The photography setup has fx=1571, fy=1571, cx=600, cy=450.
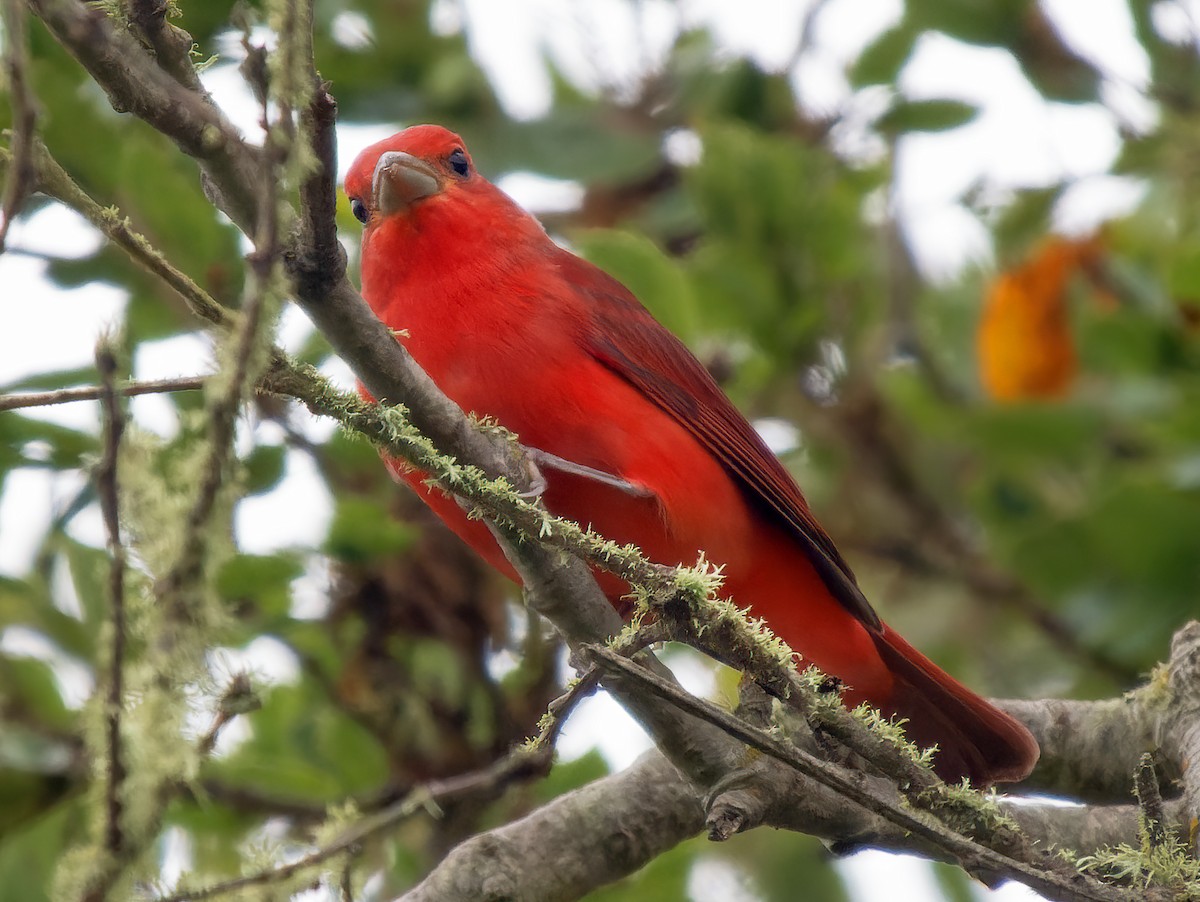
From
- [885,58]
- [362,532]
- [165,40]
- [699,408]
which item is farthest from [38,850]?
[885,58]

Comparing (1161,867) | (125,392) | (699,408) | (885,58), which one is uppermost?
(885,58)

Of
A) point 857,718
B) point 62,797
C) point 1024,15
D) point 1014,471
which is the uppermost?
point 1024,15

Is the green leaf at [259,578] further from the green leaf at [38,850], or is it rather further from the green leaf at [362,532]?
the green leaf at [38,850]

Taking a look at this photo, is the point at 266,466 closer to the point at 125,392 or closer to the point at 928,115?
the point at 125,392

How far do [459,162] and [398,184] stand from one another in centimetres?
29

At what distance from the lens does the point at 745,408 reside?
18.5 ft

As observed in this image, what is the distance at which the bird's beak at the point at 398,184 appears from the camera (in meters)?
4.11

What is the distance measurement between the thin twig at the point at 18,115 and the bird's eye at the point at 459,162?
2400 millimetres

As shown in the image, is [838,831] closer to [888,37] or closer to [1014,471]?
[1014,471]

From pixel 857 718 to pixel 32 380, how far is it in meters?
2.38

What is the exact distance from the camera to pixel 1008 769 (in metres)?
3.62

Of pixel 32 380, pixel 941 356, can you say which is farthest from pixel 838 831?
pixel 941 356

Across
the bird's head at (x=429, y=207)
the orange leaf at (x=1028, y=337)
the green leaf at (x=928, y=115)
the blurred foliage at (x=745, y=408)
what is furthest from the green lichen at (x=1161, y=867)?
the green leaf at (x=928, y=115)

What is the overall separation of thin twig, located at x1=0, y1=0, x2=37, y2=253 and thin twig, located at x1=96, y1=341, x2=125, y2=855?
0.23 m
